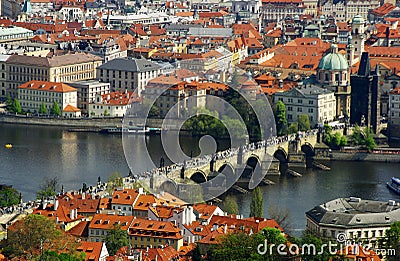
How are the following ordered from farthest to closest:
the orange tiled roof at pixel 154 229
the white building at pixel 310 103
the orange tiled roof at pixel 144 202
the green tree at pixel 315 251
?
the white building at pixel 310 103 → the orange tiled roof at pixel 144 202 → the orange tiled roof at pixel 154 229 → the green tree at pixel 315 251

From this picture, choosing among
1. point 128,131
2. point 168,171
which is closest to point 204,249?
point 168,171

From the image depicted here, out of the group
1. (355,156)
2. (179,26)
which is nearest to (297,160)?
(355,156)

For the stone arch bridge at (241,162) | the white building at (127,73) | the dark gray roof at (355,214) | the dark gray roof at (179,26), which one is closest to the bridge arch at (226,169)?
the stone arch bridge at (241,162)

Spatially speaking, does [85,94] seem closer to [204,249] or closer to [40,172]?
[40,172]

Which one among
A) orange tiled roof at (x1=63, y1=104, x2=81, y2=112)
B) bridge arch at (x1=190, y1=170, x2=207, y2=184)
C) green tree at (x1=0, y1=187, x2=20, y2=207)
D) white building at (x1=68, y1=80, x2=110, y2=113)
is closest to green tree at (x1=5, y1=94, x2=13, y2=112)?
orange tiled roof at (x1=63, y1=104, x2=81, y2=112)

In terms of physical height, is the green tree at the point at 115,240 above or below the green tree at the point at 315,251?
below

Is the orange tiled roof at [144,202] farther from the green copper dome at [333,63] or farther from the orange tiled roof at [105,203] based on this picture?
the green copper dome at [333,63]
